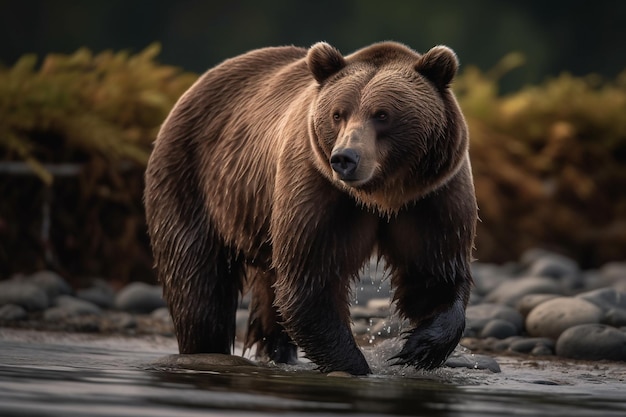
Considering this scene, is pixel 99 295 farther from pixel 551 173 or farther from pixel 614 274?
pixel 551 173

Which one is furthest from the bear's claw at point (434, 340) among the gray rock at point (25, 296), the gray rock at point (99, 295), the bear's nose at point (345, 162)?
the gray rock at point (99, 295)

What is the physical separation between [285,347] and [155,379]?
77.7 inches

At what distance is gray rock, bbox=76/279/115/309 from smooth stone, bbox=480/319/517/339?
2.92 meters

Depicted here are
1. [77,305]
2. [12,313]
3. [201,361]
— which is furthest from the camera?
[77,305]

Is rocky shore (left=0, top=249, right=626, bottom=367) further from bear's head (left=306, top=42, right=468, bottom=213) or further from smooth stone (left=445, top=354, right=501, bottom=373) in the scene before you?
bear's head (left=306, top=42, right=468, bottom=213)

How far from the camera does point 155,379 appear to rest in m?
4.98

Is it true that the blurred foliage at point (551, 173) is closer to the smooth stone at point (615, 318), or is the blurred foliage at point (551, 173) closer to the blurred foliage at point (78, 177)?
the blurred foliage at point (78, 177)

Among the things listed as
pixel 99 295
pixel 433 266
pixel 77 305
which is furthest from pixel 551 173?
pixel 433 266

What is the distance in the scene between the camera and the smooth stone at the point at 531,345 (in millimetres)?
7542

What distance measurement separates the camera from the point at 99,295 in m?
9.42

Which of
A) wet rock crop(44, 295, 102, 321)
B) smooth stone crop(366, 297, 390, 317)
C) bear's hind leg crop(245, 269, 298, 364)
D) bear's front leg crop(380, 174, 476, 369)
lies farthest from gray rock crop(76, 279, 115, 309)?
bear's front leg crop(380, 174, 476, 369)

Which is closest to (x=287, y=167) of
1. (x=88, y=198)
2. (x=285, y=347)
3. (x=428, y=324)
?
(x=428, y=324)

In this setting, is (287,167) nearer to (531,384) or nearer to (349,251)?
(349,251)

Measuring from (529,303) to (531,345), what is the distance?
990mm
